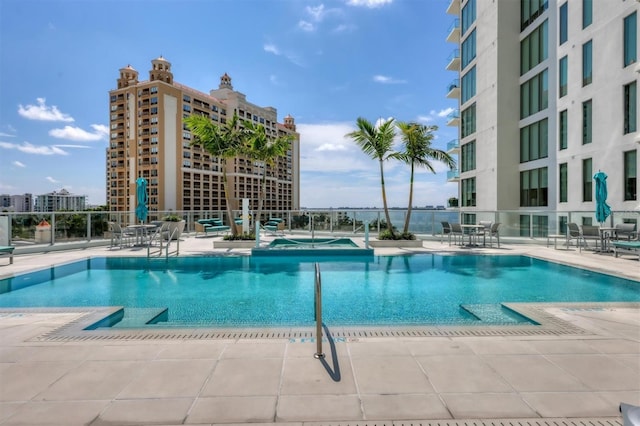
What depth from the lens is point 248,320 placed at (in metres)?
4.63

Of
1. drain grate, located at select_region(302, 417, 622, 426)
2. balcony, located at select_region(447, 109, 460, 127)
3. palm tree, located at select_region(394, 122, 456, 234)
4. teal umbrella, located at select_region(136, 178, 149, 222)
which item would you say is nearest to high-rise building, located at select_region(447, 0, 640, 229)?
balcony, located at select_region(447, 109, 460, 127)

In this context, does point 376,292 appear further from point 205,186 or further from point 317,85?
point 205,186

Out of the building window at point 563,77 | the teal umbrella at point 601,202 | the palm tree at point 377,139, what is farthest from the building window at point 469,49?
the teal umbrella at point 601,202

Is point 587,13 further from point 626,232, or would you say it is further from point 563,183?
point 626,232

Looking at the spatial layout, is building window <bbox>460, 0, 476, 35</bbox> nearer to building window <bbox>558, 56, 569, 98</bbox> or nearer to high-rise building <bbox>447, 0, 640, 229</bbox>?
high-rise building <bbox>447, 0, 640, 229</bbox>

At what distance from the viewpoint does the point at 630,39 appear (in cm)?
1277

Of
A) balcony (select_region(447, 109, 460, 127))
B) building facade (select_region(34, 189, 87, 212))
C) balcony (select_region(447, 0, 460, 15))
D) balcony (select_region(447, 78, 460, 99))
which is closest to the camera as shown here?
balcony (select_region(447, 0, 460, 15))

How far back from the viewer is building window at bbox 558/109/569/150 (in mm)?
16105

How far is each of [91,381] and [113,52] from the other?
12.6m

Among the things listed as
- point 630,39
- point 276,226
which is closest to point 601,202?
point 630,39

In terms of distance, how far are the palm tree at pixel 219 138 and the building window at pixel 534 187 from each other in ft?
51.4

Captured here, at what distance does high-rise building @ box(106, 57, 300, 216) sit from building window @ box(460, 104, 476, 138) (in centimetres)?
5692

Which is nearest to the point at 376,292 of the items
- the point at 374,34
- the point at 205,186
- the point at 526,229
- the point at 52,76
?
the point at 526,229

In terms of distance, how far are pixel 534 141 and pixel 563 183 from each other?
3949 mm
